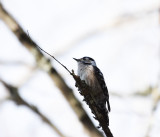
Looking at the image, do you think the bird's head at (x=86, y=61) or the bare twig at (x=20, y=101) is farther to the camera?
the bird's head at (x=86, y=61)

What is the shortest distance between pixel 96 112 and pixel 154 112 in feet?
14.2

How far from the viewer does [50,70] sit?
640 cm

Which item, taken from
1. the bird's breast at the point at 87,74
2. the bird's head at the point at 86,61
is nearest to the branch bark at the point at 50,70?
the bird's breast at the point at 87,74

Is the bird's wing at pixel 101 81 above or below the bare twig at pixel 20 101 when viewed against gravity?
above

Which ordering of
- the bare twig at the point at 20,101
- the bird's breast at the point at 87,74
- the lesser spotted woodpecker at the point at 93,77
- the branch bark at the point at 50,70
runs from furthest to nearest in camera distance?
1. the bird's breast at the point at 87,74
2. the lesser spotted woodpecker at the point at 93,77
3. the bare twig at the point at 20,101
4. the branch bark at the point at 50,70

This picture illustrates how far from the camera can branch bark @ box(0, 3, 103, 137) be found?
5969 millimetres

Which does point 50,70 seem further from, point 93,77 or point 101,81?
point 101,81

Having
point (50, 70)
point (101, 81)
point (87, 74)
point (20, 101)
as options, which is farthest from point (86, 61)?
point (20, 101)

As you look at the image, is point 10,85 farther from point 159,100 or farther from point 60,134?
point 159,100

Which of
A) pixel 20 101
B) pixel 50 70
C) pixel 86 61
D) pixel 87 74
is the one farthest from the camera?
pixel 86 61

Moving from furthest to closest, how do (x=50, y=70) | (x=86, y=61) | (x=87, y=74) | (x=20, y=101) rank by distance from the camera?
(x=86, y=61) < (x=87, y=74) < (x=20, y=101) < (x=50, y=70)

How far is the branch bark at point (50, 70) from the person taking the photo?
5.97 meters

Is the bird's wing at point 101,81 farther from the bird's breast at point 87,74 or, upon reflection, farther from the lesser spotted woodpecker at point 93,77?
the bird's breast at point 87,74

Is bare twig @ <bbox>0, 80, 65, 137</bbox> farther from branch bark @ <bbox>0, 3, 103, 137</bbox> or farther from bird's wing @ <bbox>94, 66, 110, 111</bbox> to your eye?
bird's wing @ <bbox>94, 66, 110, 111</bbox>
